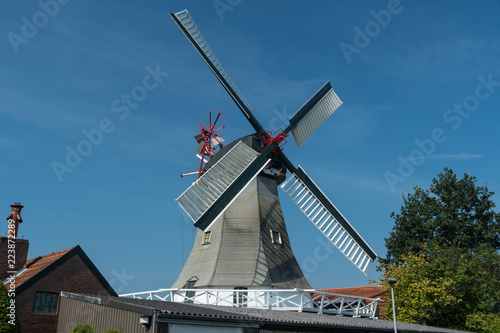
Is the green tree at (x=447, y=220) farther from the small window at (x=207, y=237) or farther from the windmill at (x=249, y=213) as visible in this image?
the small window at (x=207, y=237)

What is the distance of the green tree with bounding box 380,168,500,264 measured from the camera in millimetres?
35562

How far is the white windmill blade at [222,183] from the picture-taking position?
2215 cm

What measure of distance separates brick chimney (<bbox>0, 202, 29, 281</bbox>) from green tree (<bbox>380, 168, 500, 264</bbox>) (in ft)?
87.4

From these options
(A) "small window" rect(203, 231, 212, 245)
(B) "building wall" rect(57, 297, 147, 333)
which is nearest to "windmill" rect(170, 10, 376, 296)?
(A) "small window" rect(203, 231, 212, 245)

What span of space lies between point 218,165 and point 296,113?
21.3 ft

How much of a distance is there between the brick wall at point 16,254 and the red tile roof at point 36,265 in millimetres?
402

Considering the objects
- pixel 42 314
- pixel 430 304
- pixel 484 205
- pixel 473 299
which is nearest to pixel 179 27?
pixel 42 314

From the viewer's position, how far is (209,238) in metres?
24.8

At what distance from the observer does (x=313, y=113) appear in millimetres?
29938

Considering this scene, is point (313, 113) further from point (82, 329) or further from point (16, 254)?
point (82, 329)

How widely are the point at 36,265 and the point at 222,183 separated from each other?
30.0ft

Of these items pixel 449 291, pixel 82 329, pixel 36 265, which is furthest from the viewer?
pixel 449 291

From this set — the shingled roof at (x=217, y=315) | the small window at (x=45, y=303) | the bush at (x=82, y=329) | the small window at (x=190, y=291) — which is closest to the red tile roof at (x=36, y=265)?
the small window at (x=45, y=303)

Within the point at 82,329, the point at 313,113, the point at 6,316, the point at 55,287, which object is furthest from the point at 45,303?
the point at 313,113
